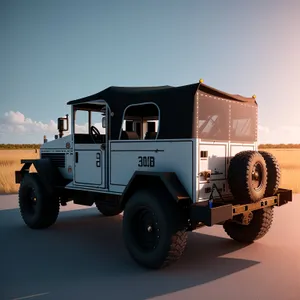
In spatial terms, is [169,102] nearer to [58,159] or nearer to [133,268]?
[133,268]

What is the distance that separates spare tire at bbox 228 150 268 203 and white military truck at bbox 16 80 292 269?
14mm

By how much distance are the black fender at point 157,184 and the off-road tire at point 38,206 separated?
2.51 m

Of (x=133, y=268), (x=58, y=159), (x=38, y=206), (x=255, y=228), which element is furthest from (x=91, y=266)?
(x=58, y=159)

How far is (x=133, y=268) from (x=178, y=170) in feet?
5.22

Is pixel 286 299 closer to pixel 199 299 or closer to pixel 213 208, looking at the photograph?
pixel 199 299

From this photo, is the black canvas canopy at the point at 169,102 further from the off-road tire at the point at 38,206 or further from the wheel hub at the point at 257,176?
the off-road tire at the point at 38,206

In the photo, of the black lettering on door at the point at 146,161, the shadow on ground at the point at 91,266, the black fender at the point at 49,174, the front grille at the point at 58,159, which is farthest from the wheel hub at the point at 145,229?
the front grille at the point at 58,159

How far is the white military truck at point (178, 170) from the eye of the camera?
16.3ft

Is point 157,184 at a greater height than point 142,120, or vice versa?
point 142,120

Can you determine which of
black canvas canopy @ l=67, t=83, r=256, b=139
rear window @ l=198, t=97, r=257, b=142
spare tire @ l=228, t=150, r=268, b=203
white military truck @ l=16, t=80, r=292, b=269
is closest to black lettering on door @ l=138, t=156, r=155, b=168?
white military truck @ l=16, t=80, r=292, b=269

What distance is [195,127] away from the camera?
16.6 ft

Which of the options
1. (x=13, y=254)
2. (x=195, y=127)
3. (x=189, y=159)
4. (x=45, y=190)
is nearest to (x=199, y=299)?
(x=189, y=159)

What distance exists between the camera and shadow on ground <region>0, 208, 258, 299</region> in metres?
4.40

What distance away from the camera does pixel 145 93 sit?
562 centimetres
